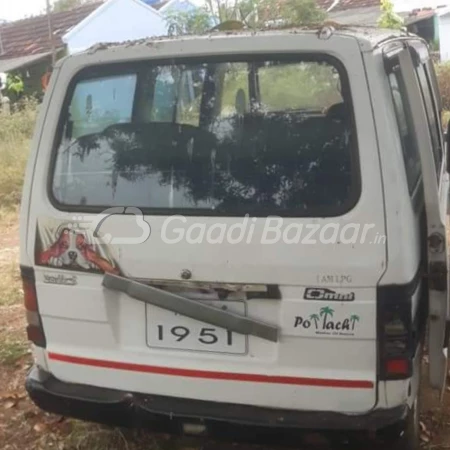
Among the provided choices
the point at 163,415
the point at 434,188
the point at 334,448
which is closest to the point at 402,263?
the point at 434,188

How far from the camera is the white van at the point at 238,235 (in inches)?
100

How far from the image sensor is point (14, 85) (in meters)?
18.2

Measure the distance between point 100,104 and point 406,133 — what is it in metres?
1.25

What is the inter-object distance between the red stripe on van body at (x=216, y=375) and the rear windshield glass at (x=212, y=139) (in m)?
0.64

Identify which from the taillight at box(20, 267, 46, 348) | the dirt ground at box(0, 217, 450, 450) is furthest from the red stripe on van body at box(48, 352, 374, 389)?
the dirt ground at box(0, 217, 450, 450)

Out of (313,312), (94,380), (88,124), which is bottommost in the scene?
(94,380)

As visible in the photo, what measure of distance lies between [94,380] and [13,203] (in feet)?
23.0

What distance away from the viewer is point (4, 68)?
20344 millimetres

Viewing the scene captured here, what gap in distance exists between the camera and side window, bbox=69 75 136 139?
9.39 ft

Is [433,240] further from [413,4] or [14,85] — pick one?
[413,4]

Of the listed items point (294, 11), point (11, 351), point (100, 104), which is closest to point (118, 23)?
point (294, 11)

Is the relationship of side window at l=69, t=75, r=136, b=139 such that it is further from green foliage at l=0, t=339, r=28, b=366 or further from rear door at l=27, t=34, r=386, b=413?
green foliage at l=0, t=339, r=28, b=366

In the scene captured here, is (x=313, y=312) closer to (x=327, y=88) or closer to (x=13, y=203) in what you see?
(x=327, y=88)

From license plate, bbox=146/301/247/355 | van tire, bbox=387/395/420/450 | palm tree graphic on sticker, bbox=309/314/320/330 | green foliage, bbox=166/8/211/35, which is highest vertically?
green foliage, bbox=166/8/211/35
